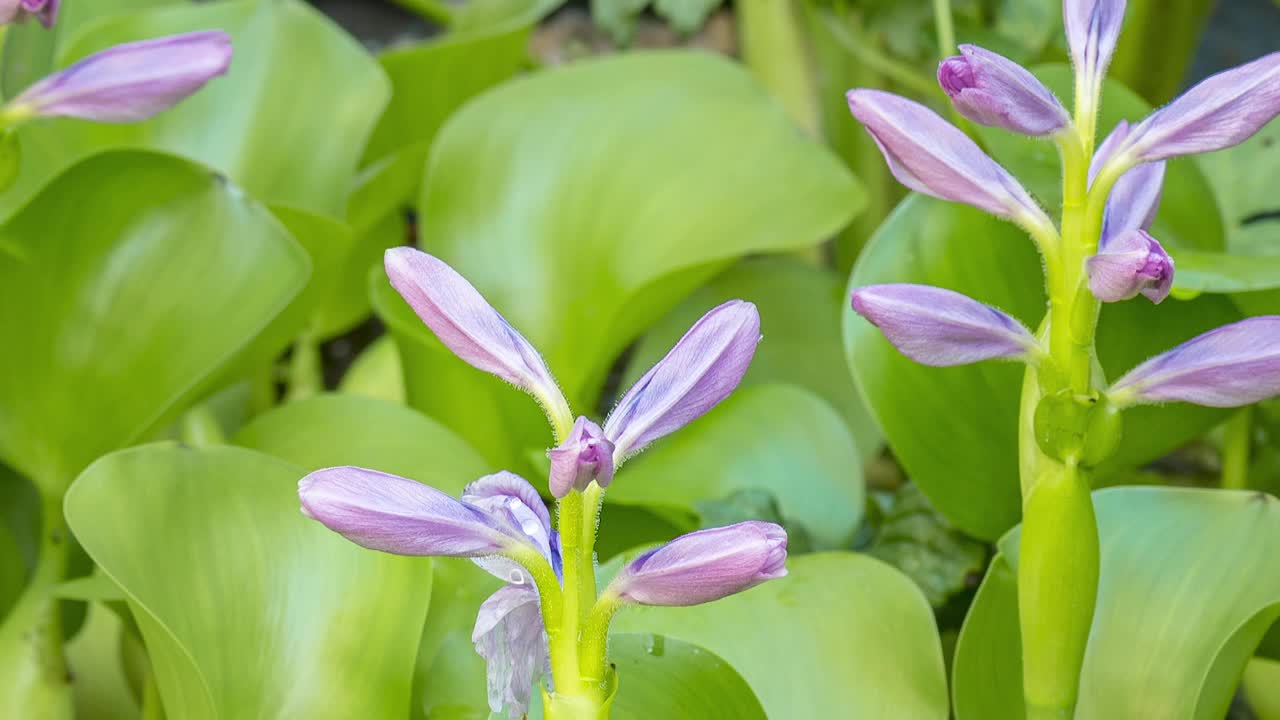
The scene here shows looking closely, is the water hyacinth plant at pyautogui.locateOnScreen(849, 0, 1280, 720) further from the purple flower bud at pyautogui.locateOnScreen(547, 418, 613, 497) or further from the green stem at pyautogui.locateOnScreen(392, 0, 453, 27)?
the green stem at pyautogui.locateOnScreen(392, 0, 453, 27)

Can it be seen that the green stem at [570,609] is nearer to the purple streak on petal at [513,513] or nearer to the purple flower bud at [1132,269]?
the purple streak on petal at [513,513]

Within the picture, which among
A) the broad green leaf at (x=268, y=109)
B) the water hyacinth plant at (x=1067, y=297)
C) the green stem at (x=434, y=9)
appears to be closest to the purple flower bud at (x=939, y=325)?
the water hyacinth plant at (x=1067, y=297)

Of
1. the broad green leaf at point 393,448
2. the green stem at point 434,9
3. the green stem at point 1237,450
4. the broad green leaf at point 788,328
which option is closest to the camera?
the broad green leaf at point 393,448

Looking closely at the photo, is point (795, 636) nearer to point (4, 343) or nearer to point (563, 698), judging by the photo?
point (563, 698)

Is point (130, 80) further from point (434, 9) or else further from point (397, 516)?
point (434, 9)

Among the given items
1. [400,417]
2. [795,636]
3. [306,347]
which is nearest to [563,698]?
[795,636]

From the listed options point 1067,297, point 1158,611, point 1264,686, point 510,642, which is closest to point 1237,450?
point 1264,686

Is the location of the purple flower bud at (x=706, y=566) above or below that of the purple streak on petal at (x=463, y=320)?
below
